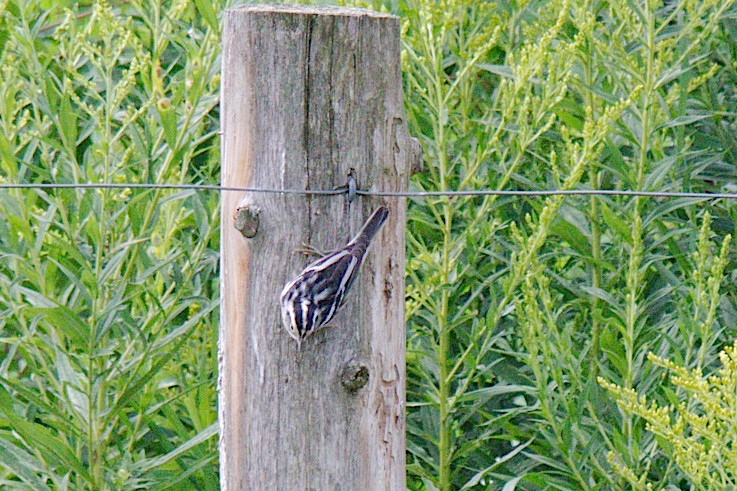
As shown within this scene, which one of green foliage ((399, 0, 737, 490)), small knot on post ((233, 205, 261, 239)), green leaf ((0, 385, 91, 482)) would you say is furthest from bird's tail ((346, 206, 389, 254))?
green leaf ((0, 385, 91, 482))

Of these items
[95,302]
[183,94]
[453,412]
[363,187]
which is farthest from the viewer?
[453,412]

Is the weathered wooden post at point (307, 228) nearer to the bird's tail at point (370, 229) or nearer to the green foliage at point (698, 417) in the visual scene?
the bird's tail at point (370, 229)

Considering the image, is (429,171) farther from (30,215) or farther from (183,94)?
(30,215)

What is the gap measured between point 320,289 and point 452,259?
1213 mm

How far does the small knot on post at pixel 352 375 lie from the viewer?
1793 millimetres

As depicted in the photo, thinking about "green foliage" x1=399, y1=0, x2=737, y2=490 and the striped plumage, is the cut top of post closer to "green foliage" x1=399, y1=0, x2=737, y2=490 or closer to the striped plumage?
the striped plumage

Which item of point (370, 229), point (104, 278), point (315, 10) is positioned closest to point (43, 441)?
point (104, 278)

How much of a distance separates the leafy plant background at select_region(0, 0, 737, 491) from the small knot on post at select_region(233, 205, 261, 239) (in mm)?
859

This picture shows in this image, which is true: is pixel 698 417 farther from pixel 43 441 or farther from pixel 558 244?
pixel 43 441

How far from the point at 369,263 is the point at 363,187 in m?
0.13

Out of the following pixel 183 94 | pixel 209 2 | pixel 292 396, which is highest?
pixel 209 2

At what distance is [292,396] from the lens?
179 centimetres

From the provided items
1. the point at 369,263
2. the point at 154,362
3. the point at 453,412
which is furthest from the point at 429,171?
the point at 369,263

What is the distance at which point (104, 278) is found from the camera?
258cm
